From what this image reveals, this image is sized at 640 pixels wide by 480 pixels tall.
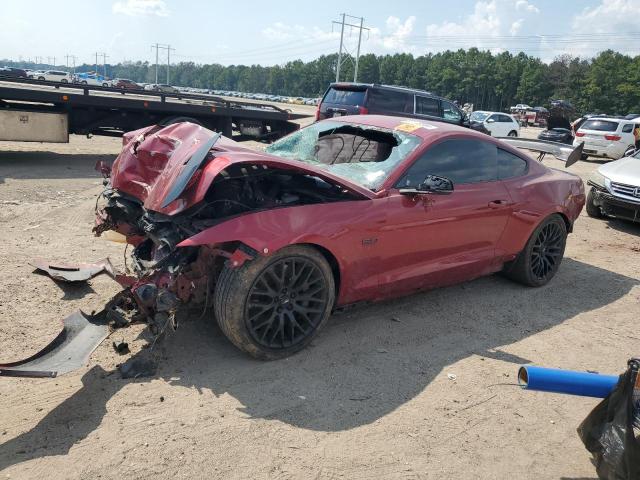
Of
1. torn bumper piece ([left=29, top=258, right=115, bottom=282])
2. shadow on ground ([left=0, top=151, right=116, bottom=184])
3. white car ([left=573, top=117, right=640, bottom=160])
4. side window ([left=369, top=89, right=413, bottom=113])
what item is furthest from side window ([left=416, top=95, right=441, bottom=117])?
torn bumper piece ([left=29, top=258, right=115, bottom=282])

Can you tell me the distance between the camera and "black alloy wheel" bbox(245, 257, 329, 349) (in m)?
3.48

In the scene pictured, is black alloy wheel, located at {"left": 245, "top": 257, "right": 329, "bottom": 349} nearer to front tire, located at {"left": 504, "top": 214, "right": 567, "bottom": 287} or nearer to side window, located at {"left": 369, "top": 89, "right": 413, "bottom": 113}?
front tire, located at {"left": 504, "top": 214, "right": 567, "bottom": 287}

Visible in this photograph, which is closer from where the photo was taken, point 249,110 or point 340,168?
point 340,168

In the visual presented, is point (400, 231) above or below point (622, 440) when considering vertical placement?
above

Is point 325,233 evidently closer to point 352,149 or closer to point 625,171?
point 352,149

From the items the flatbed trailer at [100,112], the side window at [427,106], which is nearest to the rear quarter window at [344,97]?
the flatbed trailer at [100,112]

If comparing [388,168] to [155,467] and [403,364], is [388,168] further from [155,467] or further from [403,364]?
[155,467]

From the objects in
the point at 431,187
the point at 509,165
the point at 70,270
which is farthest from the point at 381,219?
the point at 70,270

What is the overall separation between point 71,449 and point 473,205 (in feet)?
11.5

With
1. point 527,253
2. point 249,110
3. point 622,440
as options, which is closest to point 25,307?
point 622,440

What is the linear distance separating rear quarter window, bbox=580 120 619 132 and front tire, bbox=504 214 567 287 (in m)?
15.3

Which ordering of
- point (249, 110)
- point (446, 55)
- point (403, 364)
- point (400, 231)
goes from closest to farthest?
point (403, 364) < point (400, 231) < point (249, 110) < point (446, 55)

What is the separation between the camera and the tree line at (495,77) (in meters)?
75.0

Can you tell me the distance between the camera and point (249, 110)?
1294 centimetres
